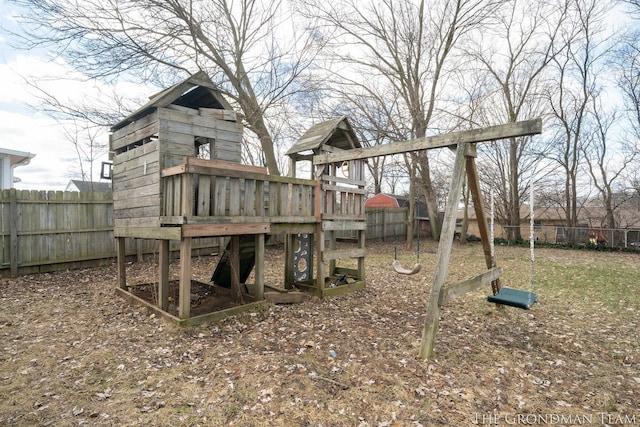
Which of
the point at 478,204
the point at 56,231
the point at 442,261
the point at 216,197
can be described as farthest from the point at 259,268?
the point at 56,231

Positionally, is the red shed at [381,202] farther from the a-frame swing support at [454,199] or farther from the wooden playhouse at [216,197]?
the a-frame swing support at [454,199]

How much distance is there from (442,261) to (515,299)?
1.37 m

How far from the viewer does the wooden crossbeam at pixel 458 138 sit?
13.0 feet

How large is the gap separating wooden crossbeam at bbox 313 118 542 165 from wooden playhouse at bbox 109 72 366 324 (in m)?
1.24

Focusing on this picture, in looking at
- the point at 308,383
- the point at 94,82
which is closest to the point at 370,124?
the point at 94,82

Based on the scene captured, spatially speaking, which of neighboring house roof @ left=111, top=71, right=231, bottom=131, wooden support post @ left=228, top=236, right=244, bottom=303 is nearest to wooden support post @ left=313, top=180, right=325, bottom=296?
wooden support post @ left=228, top=236, right=244, bottom=303

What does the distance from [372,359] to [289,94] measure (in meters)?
9.90

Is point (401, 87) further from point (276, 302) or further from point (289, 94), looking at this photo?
point (276, 302)

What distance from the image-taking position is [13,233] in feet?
25.5

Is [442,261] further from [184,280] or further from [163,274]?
[163,274]

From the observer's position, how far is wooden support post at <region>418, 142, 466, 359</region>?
3961 mm

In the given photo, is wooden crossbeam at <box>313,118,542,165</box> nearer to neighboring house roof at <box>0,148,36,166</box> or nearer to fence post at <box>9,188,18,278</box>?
fence post at <box>9,188,18,278</box>

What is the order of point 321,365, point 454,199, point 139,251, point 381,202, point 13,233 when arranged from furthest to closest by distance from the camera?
1. point 381,202
2. point 139,251
3. point 13,233
4. point 454,199
5. point 321,365

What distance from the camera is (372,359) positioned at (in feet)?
12.8
